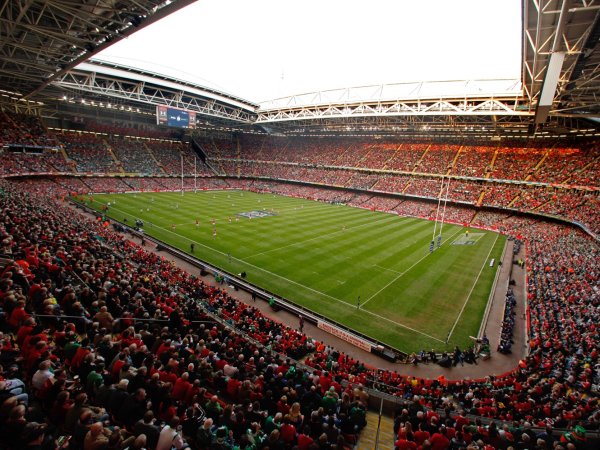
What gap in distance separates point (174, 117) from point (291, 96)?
2256 cm

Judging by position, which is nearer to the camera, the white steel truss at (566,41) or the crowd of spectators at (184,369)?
the crowd of spectators at (184,369)

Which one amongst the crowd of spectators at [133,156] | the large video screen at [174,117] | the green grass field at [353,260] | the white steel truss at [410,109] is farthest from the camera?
the crowd of spectators at [133,156]

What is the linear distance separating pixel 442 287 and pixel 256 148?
7321 centimetres

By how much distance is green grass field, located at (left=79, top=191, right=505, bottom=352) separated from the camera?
67.6 ft

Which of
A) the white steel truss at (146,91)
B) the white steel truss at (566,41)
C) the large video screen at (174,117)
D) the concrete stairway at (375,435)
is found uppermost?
the white steel truss at (146,91)

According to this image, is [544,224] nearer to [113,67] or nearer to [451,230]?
[451,230]

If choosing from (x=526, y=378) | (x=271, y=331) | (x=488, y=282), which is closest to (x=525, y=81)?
(x=488, y=282)

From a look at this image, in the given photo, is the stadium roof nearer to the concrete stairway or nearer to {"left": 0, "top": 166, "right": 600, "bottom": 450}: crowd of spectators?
{"left": 0, "top": 166, "right": 600, "bottom": 450}: crowd of spectators

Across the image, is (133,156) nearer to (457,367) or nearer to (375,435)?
(457,367)

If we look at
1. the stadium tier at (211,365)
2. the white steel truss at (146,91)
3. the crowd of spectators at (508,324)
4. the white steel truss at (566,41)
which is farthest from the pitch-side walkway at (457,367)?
the white steel truss at (146,91)

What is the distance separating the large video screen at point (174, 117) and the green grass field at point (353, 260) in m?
11.8

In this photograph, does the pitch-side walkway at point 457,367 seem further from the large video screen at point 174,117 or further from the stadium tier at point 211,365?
the large video screen at point 174,117

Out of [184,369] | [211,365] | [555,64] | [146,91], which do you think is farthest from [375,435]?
[146,91]

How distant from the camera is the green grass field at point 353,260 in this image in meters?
20.6
